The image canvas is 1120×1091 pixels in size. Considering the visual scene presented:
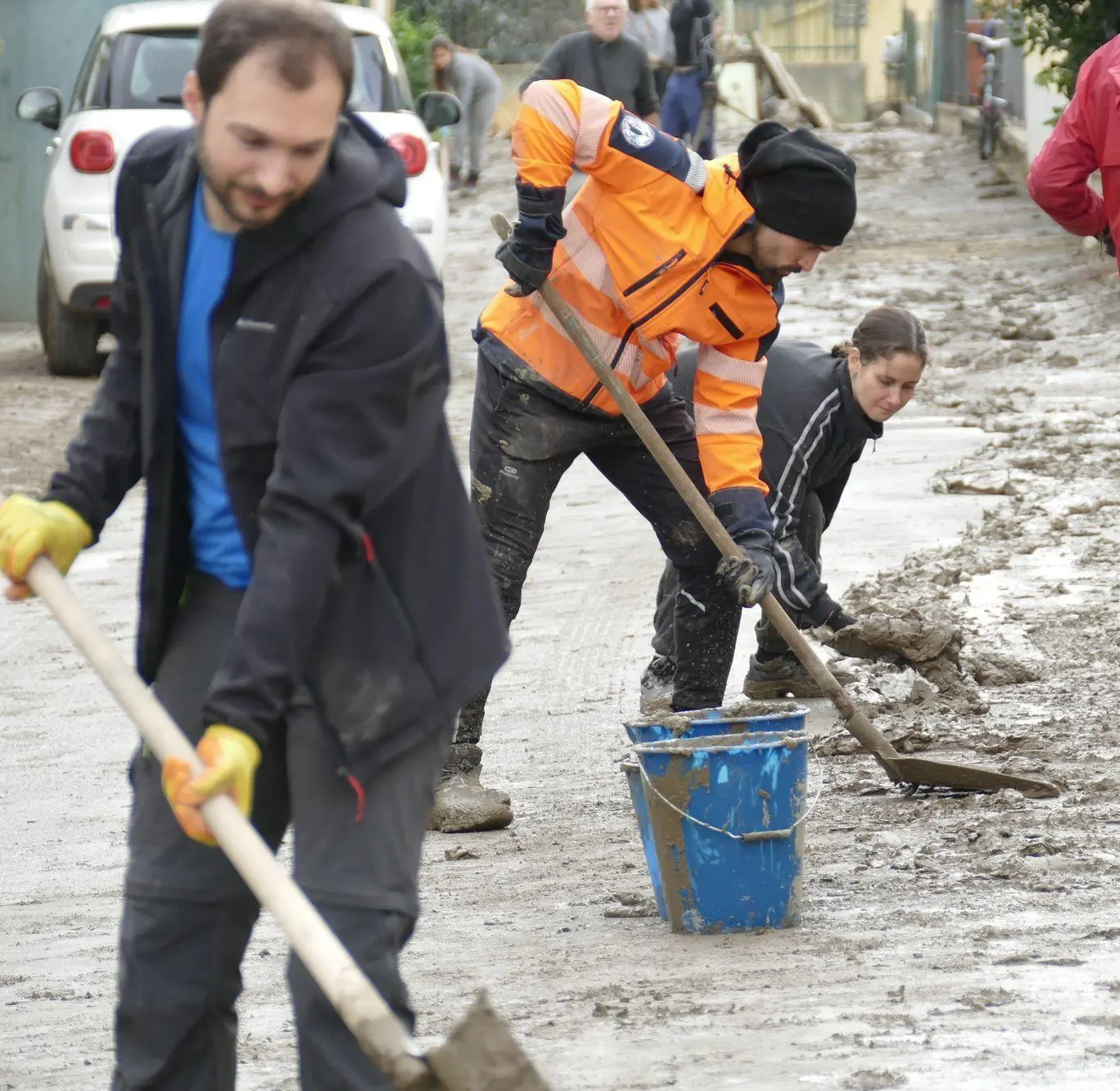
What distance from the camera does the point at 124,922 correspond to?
112 inches

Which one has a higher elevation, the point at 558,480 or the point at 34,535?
the point at 34,535

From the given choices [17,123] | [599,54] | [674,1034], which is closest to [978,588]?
[674,1034]

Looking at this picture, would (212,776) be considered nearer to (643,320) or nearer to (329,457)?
(329,457)

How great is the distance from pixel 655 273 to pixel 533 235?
1.14 feet

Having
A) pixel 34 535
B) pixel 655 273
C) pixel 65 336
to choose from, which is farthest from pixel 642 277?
pixel 65 336

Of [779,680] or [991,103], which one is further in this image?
[991,103]

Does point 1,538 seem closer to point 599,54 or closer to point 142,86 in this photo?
point 142,86

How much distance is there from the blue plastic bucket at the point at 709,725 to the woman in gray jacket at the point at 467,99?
15997 millimetres

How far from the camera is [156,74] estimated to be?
36.8 ft

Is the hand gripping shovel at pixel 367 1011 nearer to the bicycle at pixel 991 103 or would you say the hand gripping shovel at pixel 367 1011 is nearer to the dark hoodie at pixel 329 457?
the dark hoodie at pixel 329 457

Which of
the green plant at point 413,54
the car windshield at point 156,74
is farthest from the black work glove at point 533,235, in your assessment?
the green plant at point 413,54

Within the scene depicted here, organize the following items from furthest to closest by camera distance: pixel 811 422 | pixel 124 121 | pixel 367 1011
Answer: pixel 124 121
pixel 811 422
pixel 367 1011

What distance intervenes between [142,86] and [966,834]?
7.77 meters

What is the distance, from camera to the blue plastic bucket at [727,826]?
14.1ft
